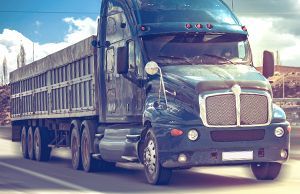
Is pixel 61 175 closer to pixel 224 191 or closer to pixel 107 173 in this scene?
pixel 107 173

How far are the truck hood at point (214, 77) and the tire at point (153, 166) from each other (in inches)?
40.2

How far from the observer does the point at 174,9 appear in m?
14.1

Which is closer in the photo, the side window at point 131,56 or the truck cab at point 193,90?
the truck cab at point 193,90

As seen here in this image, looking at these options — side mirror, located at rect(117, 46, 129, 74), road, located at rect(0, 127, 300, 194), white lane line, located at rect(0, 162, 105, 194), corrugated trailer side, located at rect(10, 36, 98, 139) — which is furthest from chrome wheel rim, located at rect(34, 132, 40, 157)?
side mirror, located at rect(117, 46, 129, 74)

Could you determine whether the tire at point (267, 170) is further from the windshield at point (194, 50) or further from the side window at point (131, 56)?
the side window at point (131, 56)

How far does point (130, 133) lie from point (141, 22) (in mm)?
1936

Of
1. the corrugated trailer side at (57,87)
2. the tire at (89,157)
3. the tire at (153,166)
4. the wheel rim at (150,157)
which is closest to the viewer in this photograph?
the tire at (153,166)

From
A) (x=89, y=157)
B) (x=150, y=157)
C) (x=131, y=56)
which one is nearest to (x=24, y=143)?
(x=89, y=157)

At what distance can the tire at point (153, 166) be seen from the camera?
12.7m

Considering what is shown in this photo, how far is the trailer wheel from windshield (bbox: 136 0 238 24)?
3.52m

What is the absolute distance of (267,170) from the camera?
44.4ft

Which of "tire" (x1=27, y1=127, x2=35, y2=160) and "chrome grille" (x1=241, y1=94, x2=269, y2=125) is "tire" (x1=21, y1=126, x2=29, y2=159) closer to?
"tire" (x1=27, y1=127, x2=35, y2=160)

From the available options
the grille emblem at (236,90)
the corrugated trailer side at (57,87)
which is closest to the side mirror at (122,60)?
the grille emblem at (236,90)

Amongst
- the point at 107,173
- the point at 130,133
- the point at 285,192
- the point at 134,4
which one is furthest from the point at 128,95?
the point at 285,192
